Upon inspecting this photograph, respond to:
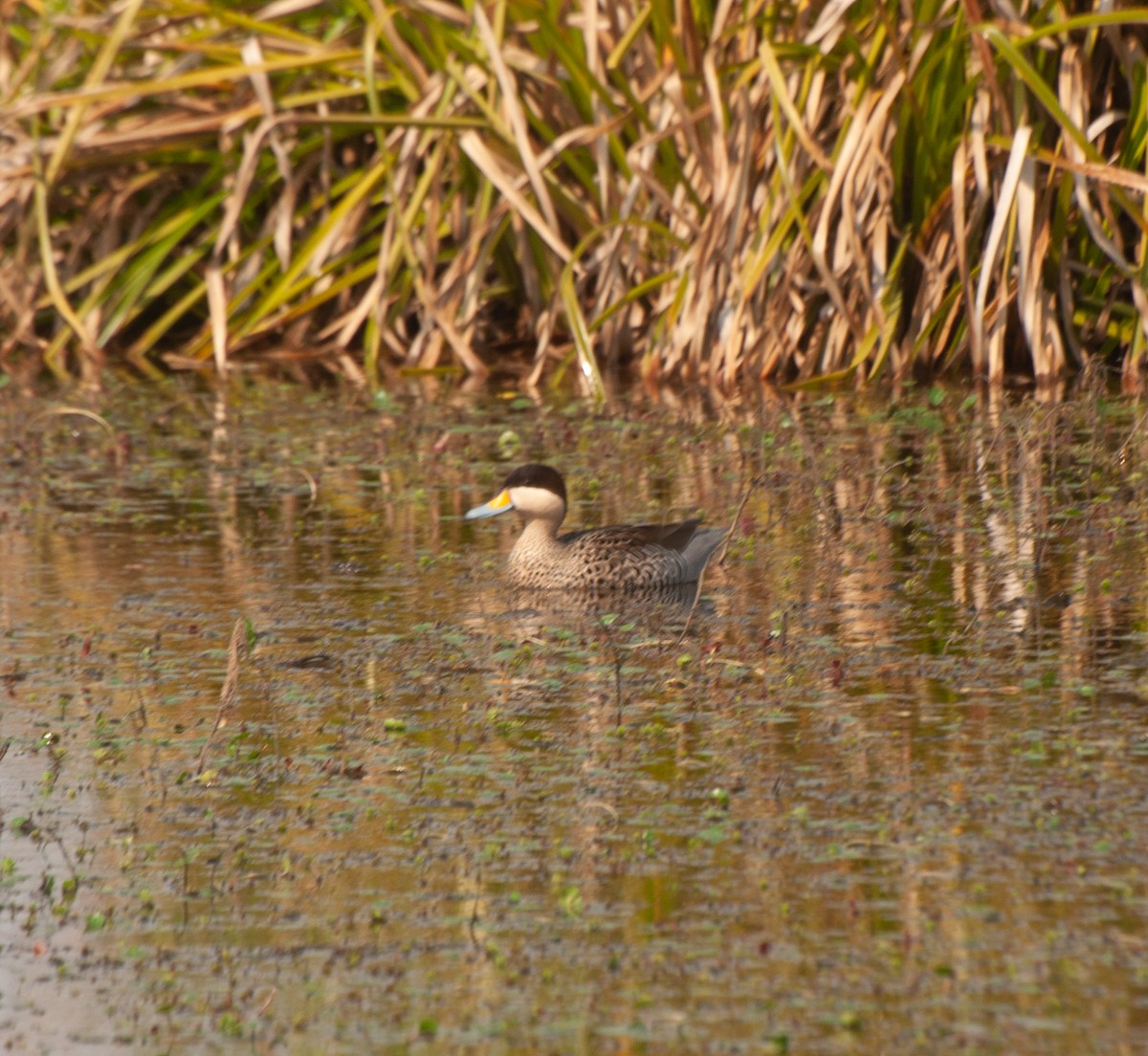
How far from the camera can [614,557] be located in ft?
27.2

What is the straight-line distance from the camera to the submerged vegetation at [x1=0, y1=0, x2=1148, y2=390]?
11625mm

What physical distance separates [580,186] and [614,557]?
601 cm

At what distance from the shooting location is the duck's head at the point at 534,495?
8656 mm

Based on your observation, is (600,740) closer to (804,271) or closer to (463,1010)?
(463,1010)

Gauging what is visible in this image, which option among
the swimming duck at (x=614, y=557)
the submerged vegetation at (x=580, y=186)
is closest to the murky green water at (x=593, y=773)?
the swimming duck at (x=614, y=557)

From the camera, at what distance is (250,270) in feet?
48.3

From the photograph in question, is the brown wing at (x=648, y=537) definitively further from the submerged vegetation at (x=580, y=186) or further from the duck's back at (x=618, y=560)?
the submerged vegetation at (x=580, y=186)

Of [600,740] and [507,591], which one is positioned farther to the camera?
[507,591]

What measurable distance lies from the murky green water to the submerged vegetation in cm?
185

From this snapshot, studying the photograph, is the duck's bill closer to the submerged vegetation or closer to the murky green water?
the murky green water

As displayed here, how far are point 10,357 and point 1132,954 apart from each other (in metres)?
12.7

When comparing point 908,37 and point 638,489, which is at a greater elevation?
point 908,37

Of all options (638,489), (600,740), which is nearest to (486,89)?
(638,489)

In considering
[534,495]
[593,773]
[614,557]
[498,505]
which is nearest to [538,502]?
[534,495]
